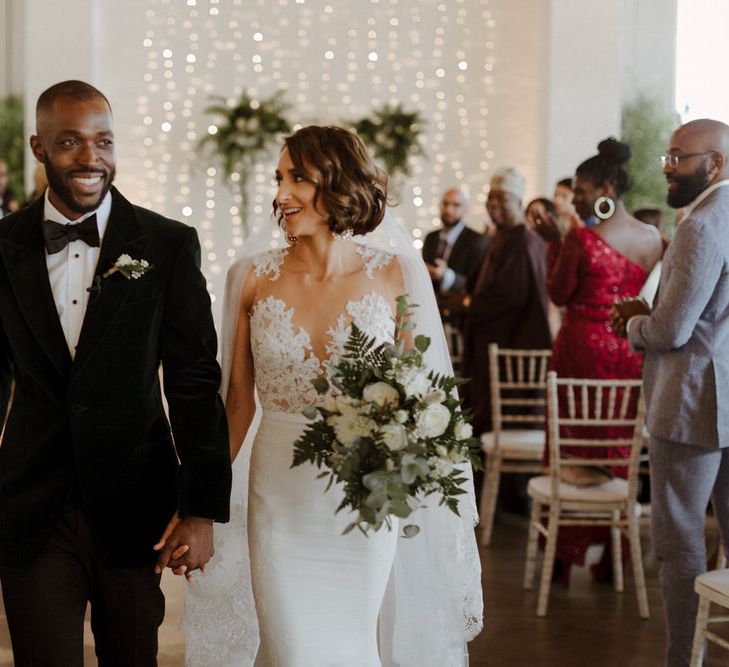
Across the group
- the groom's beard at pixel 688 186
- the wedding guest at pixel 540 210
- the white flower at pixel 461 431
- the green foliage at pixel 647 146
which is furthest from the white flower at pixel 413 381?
the green foliage at pixel 647 146

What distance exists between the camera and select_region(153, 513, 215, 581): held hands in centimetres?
241

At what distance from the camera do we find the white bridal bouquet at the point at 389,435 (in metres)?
2.46

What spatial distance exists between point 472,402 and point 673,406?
11.7 feet

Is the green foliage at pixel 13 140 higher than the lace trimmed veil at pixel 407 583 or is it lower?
higher

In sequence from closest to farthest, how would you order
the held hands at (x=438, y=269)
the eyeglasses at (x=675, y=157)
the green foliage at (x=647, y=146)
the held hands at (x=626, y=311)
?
the eyeglasses at (x=675, y=157)
the held hands at (x=626, y=311)
the held hands at (x=438, y=269)
the green foliage at (x=647, y=146)

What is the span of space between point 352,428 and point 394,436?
112 mm

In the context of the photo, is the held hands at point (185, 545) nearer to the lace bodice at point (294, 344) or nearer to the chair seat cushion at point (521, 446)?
the lace bodice at point (294, 344)

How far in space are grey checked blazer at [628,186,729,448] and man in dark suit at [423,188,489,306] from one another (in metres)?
4.08

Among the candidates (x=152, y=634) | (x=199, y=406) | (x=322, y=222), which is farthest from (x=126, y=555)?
(x=322, y=222)

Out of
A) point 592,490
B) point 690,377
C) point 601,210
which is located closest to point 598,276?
point 601,210

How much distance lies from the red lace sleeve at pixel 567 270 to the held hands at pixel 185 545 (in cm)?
336

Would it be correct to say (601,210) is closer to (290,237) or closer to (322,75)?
(290,237)

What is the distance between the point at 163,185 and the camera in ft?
37.0

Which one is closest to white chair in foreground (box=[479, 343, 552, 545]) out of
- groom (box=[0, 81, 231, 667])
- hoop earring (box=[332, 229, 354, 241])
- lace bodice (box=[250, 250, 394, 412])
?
hoop earring (box=[332, 229, 354, 241])
